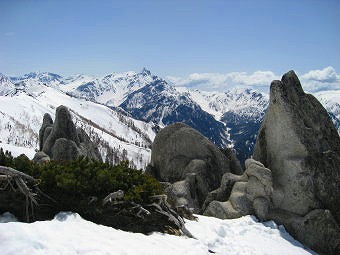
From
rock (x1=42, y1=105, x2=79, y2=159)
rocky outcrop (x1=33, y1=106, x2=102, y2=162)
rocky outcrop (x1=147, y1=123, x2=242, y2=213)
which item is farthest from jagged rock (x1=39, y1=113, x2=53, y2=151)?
rocky outcrop (x1=147, y1=123, x2=242, y2=213)

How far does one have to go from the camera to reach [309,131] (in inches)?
1200

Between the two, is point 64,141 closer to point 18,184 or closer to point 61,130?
point 61,130

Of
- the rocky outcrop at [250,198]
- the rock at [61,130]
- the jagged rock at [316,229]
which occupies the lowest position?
the jagged rock at [316,229]

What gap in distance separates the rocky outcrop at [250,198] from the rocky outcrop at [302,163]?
81cm

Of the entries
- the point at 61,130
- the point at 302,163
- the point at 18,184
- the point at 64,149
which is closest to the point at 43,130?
the point at 61,130

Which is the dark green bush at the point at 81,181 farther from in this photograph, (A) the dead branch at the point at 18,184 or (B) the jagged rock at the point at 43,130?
(B) the jagged rock at the point at 43,130

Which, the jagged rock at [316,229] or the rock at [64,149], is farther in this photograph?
the rock at [64,149]

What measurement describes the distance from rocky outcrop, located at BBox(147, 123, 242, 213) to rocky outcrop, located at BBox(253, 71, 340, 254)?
26.7 feet

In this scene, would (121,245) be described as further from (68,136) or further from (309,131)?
(68,136)

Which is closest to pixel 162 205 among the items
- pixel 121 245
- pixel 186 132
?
pixel 121 245

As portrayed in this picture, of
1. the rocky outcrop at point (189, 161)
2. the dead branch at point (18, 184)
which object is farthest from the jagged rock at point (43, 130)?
the dead branch at point (18, 184)

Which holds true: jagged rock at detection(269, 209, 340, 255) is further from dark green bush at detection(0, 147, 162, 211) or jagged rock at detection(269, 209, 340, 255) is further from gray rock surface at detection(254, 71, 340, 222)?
dark green bush at detection(0, 147, 162, 211)

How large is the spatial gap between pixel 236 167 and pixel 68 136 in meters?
19.8

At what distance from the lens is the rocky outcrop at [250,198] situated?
2855 centimetres
